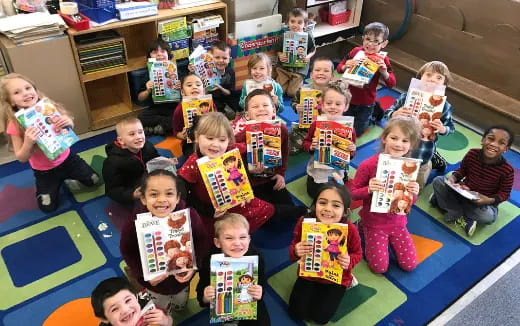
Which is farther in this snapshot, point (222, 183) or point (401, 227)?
point (401, 227)

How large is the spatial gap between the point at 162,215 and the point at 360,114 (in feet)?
7.94

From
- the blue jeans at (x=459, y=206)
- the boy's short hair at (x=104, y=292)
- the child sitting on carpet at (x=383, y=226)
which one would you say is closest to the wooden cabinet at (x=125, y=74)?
the child sitting on carpet at (x=383, y=226)

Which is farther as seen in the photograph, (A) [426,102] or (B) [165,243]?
(A) [426,102]

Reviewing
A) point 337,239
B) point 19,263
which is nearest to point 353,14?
point 337,239

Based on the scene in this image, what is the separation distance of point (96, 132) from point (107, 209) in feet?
3.56

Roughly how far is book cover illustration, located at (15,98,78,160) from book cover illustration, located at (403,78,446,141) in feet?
7.81

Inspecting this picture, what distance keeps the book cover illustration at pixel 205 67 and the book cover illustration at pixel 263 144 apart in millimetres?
1098

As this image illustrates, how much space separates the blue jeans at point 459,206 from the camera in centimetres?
308

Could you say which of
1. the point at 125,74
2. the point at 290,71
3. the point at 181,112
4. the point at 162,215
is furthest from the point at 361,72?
the point at 162,215

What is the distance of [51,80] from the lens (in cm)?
355

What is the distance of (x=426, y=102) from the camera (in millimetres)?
3117

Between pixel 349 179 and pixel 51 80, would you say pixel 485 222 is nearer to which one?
pixel 349 179

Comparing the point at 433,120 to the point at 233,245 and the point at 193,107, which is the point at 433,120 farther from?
the point at 233,245

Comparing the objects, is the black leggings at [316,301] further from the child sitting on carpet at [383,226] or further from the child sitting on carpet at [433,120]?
the child sitting on carpet at [433,120]
